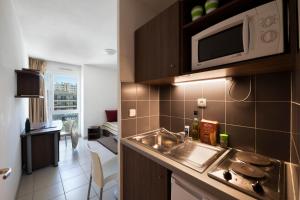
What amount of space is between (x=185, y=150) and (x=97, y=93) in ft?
14.1

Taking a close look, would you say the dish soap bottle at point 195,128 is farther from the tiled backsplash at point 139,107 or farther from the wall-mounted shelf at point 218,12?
the wall-mounted shelf at point 218,12

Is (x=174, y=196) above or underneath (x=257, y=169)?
underneath

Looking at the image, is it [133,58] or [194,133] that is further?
[133,58]

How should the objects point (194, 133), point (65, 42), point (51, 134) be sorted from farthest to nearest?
1. point (65, 42)
2. point (51, 134)
3. point (194, 133)

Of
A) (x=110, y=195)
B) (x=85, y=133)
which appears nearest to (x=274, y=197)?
(x=110, y=195)

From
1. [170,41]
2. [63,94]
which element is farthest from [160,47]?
[63,94]

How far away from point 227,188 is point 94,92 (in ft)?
15.6

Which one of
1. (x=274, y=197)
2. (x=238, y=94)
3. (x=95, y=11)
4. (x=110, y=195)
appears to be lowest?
(x=110, y=195)

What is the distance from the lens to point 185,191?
0.85 m

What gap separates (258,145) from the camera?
1.04 metres

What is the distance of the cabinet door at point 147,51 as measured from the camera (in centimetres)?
126

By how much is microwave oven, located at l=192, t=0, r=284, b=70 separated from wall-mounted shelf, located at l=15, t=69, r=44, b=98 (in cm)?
246

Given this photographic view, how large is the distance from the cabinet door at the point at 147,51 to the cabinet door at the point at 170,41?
6cm

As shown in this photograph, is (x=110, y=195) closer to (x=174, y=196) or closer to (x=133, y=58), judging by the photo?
(x=174, y=196)
